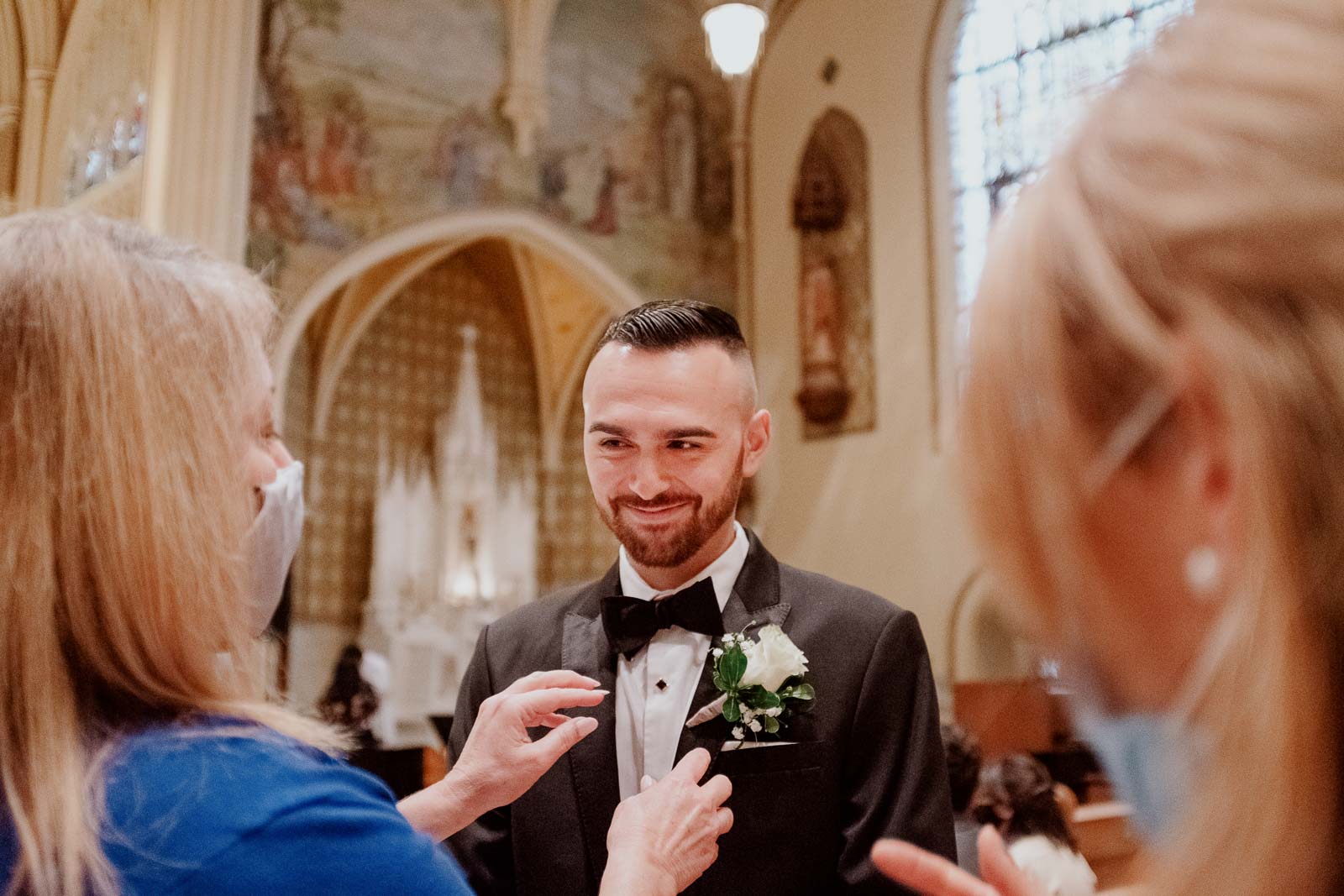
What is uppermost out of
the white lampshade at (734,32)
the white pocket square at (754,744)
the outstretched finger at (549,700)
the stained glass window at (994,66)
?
the stained glass window at (994,66)

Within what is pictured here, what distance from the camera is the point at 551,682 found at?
204cm

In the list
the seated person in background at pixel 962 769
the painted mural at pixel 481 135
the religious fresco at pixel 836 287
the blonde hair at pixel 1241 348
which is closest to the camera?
the blonde hair at pixel 1241 348

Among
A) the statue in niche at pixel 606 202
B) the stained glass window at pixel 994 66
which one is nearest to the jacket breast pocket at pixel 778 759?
the stained glass window at pixel 994 66

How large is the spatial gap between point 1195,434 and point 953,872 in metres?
0.44

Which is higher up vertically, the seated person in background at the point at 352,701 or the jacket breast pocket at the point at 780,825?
the jacket breast pocket at the point at 780,825

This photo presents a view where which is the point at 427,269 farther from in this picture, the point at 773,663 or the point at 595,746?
the point at 773,663

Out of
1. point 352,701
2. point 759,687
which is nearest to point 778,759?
point 759,687

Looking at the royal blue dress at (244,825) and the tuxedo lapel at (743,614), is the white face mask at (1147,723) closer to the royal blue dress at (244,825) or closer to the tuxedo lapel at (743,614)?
the royal blue dress at (244,825)

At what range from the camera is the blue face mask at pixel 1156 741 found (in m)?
0.72

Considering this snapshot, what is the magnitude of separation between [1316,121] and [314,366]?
15.6 meters

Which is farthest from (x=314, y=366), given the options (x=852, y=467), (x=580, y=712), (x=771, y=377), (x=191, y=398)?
(x=191, y=398)

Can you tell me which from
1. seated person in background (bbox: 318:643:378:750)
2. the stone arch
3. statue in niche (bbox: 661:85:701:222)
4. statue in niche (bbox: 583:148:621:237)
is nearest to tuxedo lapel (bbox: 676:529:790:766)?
seated person in background (bbox: 318:643:378:750)

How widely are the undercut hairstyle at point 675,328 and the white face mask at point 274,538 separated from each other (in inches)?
32.5

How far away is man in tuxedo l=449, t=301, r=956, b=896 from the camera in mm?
2229
